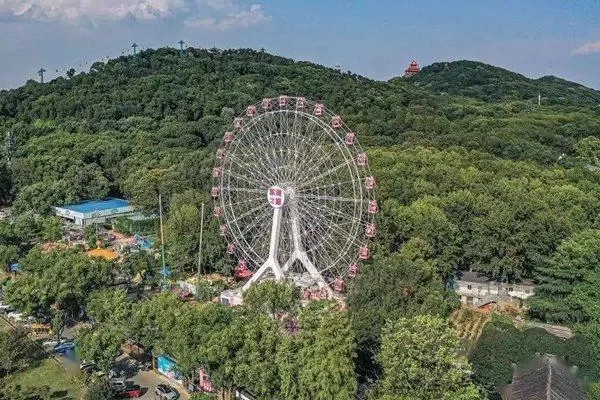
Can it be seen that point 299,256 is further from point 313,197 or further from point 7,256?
point 7,256

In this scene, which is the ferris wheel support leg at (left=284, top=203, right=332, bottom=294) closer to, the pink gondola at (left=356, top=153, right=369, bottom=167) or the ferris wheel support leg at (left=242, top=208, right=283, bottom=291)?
the ferris wheel support leg at (left=242, top=208, right=283, bottom=291)

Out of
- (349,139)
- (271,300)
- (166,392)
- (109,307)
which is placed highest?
(349,139)

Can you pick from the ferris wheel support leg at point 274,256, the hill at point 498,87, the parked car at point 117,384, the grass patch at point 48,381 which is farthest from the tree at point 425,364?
the hill at point 498,87

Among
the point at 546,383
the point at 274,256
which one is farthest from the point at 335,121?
the point at 546,383

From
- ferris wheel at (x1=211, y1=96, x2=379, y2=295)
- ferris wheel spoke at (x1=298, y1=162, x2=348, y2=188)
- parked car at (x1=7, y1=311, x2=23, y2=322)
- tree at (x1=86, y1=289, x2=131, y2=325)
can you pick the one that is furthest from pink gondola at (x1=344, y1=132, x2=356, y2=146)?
parked car at (x1=7, y1=311, x2=23, y2=322)

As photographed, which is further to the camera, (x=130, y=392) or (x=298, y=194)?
(x=298, y=194)

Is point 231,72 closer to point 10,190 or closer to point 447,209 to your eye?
point 10,190
